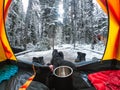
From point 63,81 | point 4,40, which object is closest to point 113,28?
point 63,81

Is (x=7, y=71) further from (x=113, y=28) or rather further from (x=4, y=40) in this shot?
(x=113, y=28)

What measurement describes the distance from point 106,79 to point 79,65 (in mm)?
349

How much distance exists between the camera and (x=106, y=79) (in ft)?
7.11

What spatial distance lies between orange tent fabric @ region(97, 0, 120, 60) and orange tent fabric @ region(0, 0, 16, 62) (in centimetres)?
98

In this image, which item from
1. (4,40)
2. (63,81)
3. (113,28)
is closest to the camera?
(63,81)

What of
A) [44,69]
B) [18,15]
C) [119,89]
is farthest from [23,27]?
[119,89]

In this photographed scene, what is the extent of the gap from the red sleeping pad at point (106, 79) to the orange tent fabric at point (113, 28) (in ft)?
0.65

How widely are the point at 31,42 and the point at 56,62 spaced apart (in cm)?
37

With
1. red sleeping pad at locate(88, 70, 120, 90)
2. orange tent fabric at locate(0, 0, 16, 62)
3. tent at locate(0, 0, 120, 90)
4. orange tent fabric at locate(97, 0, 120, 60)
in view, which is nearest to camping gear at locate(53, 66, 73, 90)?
tent at locate(0, 0, 120, 90)

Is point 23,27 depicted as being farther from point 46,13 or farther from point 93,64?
point 93,64

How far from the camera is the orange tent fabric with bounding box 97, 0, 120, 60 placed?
2285mm

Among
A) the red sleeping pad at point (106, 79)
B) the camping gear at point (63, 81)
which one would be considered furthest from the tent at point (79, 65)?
the camping gear at point (63, 81)

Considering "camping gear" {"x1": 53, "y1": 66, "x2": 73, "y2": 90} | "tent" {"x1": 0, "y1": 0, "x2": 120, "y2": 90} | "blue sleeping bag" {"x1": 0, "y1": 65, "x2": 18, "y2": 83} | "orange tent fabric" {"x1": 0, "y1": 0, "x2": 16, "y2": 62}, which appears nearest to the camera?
"camping gear" {"x1": 53, "y1": 66, "x2": 73, "y2": 90}

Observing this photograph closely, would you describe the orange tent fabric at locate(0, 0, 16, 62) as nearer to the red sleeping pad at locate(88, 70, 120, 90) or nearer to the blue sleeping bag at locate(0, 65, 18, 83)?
the blue sleeping bag at locate(0, 65, 18, 83)
